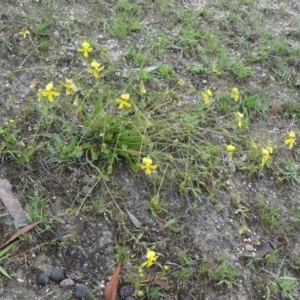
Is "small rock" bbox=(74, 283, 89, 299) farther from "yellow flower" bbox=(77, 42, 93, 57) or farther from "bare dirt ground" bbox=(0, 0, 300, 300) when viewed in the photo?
"yellow flower" bbox=(77, 42, 93, 57)

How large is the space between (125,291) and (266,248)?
76cm

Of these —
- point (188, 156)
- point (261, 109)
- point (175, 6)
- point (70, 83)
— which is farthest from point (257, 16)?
point (70, 83)

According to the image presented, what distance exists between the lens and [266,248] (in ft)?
8.40

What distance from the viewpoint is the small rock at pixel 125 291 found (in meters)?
2.24

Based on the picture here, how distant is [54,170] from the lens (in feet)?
8.33

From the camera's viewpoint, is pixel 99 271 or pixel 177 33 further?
pixel 177 33

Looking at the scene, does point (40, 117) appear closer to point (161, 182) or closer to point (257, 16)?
point (161, 182)

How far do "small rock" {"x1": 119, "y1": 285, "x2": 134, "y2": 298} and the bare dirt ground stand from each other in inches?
0.7

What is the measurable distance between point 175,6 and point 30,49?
114 centimetres

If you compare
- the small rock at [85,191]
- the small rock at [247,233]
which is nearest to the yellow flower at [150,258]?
the small rock at [85,191]

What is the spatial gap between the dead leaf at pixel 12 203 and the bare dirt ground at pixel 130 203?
34 mm

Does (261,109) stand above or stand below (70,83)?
below

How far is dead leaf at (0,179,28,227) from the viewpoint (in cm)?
235

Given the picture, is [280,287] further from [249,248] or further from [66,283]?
[66,283]
